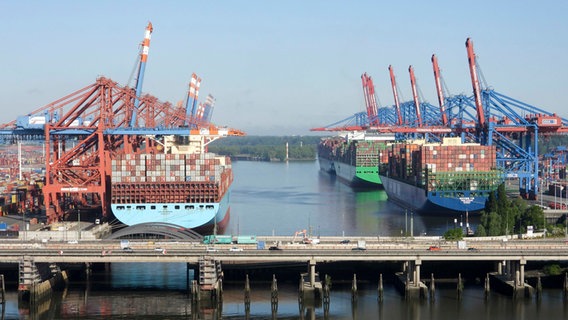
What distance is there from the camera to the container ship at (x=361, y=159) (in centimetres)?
13275

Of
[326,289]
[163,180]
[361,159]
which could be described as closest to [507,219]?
[326,289]

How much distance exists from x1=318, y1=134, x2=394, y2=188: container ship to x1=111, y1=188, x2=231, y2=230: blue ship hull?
175ft

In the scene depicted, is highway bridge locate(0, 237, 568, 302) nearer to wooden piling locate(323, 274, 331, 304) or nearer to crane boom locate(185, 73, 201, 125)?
wooden piling locate(323, 274, 331, 304)

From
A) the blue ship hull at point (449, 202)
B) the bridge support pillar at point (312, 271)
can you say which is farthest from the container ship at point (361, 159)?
the bridge support pillar at point (312, 271)

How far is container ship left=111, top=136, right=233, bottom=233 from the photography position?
2825 inches

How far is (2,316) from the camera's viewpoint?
150ft

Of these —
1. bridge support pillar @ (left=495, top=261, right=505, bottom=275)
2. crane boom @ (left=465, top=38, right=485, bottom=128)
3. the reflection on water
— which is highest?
crane boom @ (left=465, top=38, right=485, bottom=128)

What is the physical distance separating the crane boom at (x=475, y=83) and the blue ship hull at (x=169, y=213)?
3876 centimetres

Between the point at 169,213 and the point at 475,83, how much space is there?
140 feet

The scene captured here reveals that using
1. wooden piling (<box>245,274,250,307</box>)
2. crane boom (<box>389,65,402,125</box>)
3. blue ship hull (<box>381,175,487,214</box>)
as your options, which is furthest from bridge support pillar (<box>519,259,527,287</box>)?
crane boom (<box>389,65,402,125</box>)

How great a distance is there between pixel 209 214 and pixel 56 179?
1415cm

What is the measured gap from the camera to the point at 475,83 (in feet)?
327

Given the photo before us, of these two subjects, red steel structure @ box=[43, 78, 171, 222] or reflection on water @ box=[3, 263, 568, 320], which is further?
red steel structure @ box=[43, 78, 171, 222]

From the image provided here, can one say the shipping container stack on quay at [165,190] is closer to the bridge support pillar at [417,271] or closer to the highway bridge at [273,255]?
the highway bridge at [273,255]
